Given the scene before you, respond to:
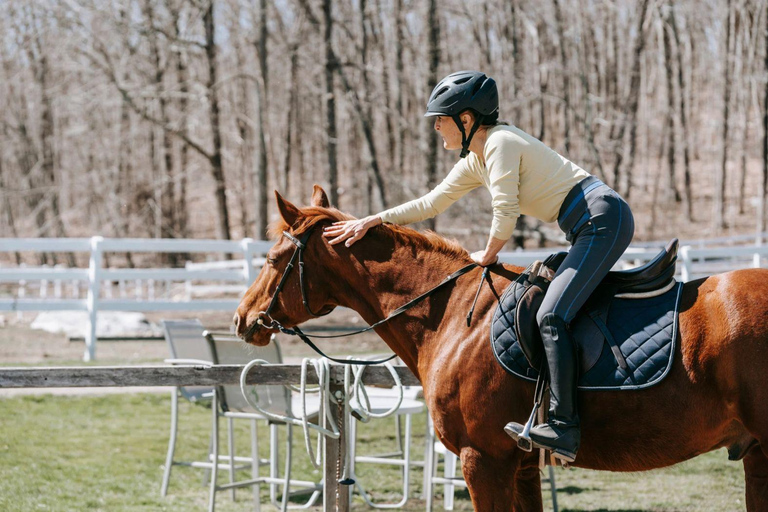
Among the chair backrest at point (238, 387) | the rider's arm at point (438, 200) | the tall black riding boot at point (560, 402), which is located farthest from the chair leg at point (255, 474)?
the tall black riding boot at point (560, 402)

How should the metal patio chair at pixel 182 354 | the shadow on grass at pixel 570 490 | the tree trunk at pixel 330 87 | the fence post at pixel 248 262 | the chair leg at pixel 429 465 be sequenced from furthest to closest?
1. the tree trunk at pixel 330 87
2. the fence post at pixel 248 262
3. the shadow on grass at pixel 570 490
4. the metal patio chair at pixel 182 354
5. the chair leg at pixel 429 465

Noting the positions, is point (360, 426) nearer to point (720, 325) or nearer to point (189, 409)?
point (189, 409)

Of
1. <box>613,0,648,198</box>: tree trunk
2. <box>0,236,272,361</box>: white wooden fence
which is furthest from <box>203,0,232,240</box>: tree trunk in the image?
<box>613,0,648,198</box>: tree trunk

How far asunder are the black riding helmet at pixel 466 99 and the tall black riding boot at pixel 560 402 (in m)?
1.04

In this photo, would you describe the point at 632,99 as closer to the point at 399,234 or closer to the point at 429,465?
the point at 429,465

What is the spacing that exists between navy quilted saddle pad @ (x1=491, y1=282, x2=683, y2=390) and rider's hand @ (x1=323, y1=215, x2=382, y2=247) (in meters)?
0.76

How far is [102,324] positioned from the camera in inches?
699

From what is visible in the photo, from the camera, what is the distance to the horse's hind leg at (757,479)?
12.1ft

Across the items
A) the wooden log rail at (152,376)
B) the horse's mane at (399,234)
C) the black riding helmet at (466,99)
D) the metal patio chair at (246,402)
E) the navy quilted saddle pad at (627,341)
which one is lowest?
the metal patio chair at (246,402)

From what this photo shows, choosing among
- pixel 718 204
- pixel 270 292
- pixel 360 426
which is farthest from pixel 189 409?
pixel 718 204

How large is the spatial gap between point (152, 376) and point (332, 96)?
16.4 meters

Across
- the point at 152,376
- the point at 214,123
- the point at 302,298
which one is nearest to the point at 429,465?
the point at 152,376

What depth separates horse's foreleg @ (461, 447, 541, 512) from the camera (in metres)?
3.59

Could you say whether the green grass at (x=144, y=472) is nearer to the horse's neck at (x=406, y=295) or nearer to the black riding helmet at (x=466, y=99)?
the horse's neck at (x=406, y=295)
